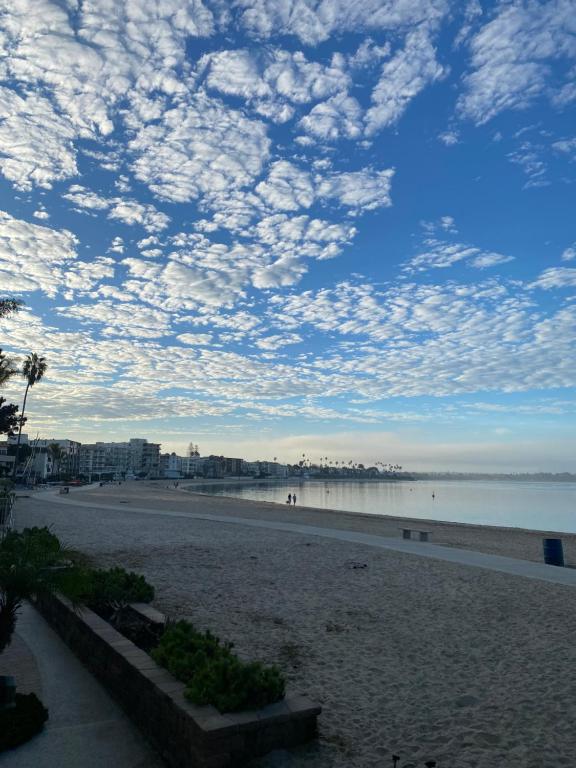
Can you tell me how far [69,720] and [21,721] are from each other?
17.6 inches

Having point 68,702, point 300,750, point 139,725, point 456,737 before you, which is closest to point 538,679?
point 456,737

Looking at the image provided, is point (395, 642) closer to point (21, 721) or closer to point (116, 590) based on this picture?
point (116, 590)

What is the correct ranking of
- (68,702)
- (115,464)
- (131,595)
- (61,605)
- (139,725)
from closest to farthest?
(139,725)
(68,702)
(61,605)
(131,595)
(115,464)

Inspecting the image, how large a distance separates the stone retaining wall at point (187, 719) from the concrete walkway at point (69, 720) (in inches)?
5.4

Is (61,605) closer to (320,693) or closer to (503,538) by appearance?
(320,693)

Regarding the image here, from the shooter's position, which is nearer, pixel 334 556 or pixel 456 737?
pixel 456 737

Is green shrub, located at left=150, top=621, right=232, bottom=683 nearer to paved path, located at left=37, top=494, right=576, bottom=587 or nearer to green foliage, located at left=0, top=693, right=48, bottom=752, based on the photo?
green foliage, located at left=0, top=693, right=48, bottom=752

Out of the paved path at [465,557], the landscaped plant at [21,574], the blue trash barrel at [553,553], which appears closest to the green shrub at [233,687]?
the landscaped plant at [21,574]

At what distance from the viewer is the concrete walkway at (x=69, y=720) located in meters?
4.52

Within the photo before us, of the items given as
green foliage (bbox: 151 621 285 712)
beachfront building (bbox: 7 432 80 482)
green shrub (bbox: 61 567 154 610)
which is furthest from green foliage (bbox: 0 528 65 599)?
beachfront building (bbox: 7 432 80 482)

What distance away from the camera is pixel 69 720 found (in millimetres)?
5191

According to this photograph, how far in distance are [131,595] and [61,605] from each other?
1.05 metres

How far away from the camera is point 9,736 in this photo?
4691 mm

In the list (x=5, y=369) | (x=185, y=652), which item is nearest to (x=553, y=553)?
(x=185, y=652)
